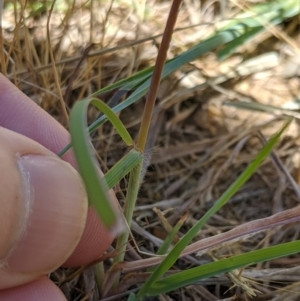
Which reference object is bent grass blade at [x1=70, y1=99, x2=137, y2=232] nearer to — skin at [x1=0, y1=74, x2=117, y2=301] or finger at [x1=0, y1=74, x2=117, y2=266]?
skin at [x1=0, y1=74, x2=117, y2=301]

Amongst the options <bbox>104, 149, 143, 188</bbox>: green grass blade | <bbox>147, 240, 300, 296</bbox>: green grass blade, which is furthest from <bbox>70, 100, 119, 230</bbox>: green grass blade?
<bbox>147, 240, 300, 296</bbox>: green grass blade

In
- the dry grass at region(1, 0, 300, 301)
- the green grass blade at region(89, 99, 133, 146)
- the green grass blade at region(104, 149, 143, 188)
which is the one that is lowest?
the dry grass at region(1, 0, 300, 301)

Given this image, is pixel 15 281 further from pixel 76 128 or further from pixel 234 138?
pixel 234 138

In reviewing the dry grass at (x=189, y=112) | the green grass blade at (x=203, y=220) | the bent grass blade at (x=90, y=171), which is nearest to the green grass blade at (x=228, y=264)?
the green grass blade at (x=203, y=220)

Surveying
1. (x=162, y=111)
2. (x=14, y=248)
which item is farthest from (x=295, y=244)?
(x=162, y=111)

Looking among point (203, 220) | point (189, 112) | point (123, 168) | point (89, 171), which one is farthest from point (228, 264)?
point (189, 112)

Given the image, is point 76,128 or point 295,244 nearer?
point 76,128
